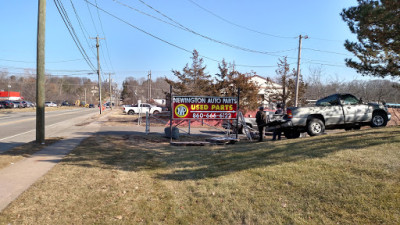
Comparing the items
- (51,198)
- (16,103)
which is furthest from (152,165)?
(16,103)

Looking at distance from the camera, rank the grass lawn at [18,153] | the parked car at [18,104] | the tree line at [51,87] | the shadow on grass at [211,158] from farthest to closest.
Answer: the tree line at [51,87] < the parked car at [18,104] < the grass lawn at [18,153] < the shadow on grass at [211,158]

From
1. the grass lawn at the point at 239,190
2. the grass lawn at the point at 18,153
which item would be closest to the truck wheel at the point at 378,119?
the grass lawn at the point at 239,190

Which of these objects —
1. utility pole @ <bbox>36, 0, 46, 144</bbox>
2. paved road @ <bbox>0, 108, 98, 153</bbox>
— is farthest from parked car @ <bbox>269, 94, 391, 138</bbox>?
paved road @ <bbox>0, 108, 98, 153</bbox>

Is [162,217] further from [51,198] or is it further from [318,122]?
[318,122]

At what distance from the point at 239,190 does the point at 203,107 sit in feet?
22.0

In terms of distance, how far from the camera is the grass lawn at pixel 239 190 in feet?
12.8

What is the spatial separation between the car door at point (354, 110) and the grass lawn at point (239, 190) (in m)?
3.62

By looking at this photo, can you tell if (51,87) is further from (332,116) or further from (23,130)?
(332,116)

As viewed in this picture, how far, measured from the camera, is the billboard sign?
1128cm

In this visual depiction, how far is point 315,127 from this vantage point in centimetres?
1026

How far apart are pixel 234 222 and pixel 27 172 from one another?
17.7ft

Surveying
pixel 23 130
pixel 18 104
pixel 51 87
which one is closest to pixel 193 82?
pixel 23 130

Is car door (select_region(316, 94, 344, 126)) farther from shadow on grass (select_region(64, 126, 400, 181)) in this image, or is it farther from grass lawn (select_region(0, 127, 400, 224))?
grass lawn (select_region(0, 127, 400, 224))

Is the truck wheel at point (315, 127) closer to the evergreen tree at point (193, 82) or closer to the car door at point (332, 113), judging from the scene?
the car door at point (332, 113)
